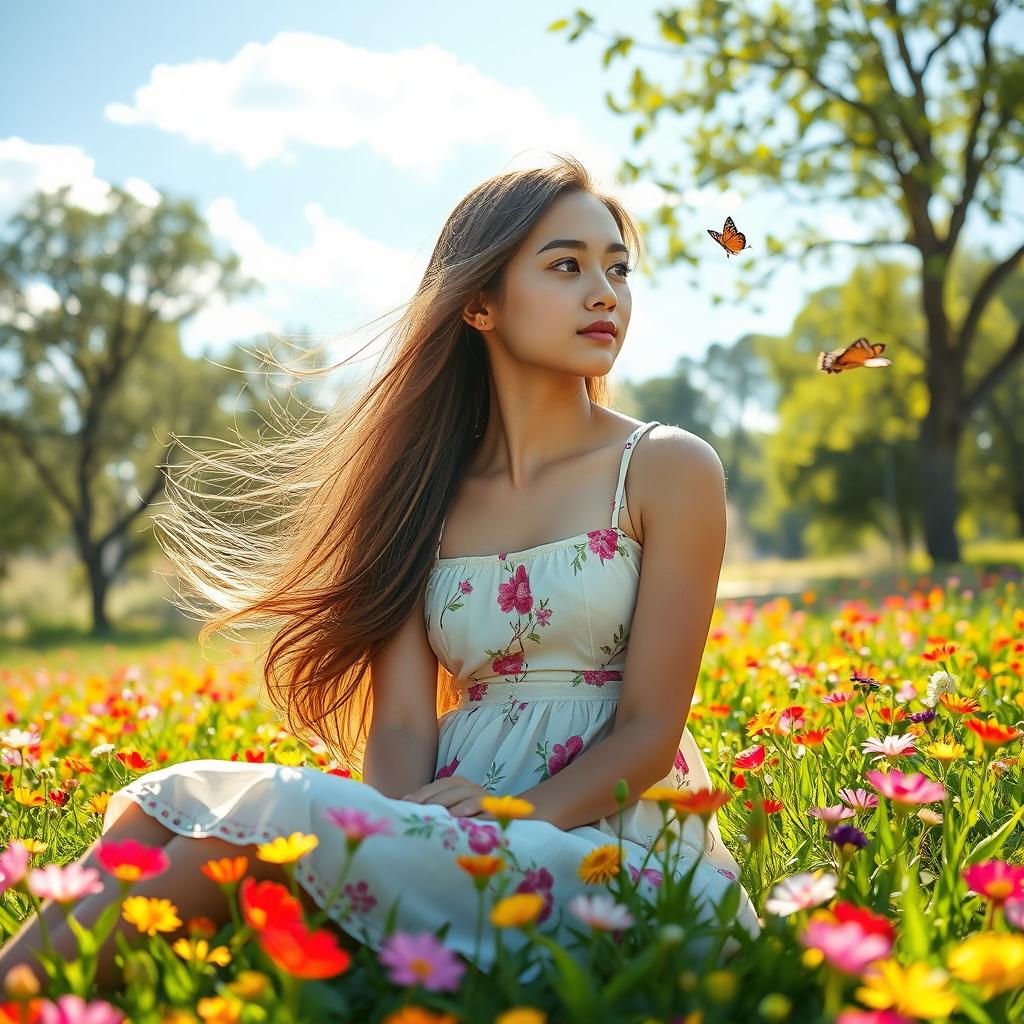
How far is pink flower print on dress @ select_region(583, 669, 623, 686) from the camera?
268cm

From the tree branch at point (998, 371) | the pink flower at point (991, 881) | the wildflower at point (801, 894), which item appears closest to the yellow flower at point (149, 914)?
the wildflower at point (801, 894)

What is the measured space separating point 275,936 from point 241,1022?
0.30m

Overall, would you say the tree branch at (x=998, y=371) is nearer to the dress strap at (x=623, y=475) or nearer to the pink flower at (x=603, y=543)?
the dress strap at (x=623, y=475)

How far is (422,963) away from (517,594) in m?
1.38

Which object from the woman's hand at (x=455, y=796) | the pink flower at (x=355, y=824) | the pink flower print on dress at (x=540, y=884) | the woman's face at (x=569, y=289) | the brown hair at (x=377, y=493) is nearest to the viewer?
the pink flower at (x=355, y=824)

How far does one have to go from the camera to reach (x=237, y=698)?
187 inches

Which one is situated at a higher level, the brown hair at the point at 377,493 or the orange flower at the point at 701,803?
the brown hair at the point at 377,493

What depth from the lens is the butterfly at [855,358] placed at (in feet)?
7.24

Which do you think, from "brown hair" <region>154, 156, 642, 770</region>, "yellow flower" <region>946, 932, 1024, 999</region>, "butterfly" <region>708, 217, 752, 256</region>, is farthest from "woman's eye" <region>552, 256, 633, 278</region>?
"yellow flower" <region>946, 932, 1024, 999</region>

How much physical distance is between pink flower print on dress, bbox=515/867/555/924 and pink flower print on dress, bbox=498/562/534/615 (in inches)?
31.4

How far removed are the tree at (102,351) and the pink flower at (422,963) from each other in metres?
26.6

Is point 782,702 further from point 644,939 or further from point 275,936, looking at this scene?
point 275,936

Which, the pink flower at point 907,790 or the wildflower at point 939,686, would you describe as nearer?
the pink flower at point 907,790

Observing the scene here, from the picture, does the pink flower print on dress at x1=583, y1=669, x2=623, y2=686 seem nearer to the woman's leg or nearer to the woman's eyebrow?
the woman's leg
